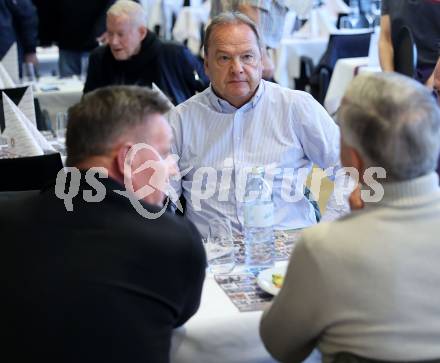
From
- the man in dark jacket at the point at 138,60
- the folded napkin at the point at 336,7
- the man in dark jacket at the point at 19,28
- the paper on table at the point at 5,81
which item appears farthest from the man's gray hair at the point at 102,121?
the folded napkin at the point at 336,7

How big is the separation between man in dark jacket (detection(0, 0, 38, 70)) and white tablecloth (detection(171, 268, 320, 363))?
5594 mm

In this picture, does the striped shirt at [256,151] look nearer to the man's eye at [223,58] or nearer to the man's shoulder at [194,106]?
the man's shoulder at [194,106]

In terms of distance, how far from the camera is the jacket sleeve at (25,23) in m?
7.20

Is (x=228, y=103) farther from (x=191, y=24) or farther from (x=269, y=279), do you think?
(x=191, y=24)

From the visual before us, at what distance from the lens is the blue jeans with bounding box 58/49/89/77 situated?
24.3 feet

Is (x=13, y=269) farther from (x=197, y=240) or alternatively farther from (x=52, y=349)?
(x=197, y=240)

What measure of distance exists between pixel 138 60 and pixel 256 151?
2.41m

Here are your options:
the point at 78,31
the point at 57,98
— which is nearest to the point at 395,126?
the point at 57,98

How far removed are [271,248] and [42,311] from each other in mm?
890

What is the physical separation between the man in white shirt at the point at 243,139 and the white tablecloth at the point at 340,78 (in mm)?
3465

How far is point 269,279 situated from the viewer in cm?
200

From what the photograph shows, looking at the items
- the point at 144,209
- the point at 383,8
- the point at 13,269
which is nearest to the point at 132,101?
the point at 144,209

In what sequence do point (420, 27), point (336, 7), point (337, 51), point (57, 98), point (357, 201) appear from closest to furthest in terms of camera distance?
point (357, 201)
point (420, 27)
point (57, 98)
point (337, 51)
point (336, 7)

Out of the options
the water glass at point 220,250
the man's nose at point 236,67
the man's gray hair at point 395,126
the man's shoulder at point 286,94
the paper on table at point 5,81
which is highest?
the man's gray hair at point 395,126
